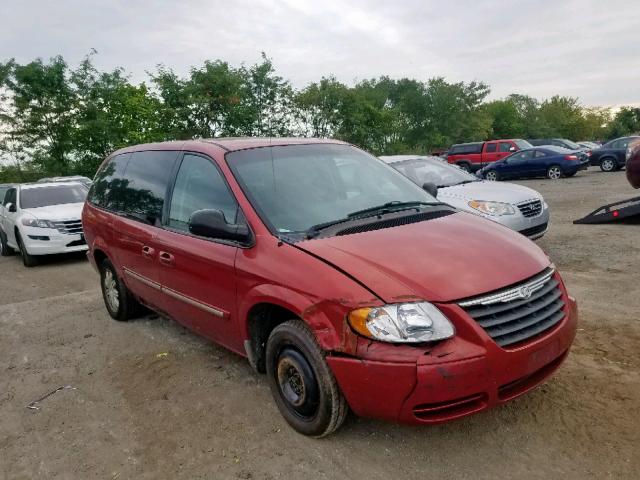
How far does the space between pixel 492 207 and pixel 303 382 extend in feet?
16.6

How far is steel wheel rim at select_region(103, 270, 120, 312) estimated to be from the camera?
17.3ft

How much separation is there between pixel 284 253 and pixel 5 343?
12.4 feet

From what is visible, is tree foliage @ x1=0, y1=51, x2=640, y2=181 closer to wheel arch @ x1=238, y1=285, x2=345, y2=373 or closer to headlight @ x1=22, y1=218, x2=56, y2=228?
headlight @ x1=22, y1=218, x2=56, y2=228

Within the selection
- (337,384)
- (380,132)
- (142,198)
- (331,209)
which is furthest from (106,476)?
(380,132)

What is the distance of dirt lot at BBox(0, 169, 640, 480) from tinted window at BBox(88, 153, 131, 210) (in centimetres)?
132

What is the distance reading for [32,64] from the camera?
82.2 feet

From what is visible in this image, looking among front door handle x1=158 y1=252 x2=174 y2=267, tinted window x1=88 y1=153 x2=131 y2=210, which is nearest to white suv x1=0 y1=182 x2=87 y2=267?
tinted window x1=88 y1=153 x2=131 y2=210

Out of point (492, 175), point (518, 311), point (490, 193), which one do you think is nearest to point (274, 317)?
point (518, 311)

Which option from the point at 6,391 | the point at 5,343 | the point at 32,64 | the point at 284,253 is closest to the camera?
the point at 284,253

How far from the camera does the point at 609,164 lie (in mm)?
23062

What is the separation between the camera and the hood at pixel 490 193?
279 inches

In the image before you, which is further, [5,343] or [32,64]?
[32,64]

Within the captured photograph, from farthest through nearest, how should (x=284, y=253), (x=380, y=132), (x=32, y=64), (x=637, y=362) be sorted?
(x=380, y=132)
(x=32, y=64)
(x=637, y=362)
(x=284, y=253)

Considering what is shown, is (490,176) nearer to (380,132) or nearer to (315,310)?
(380,132)
